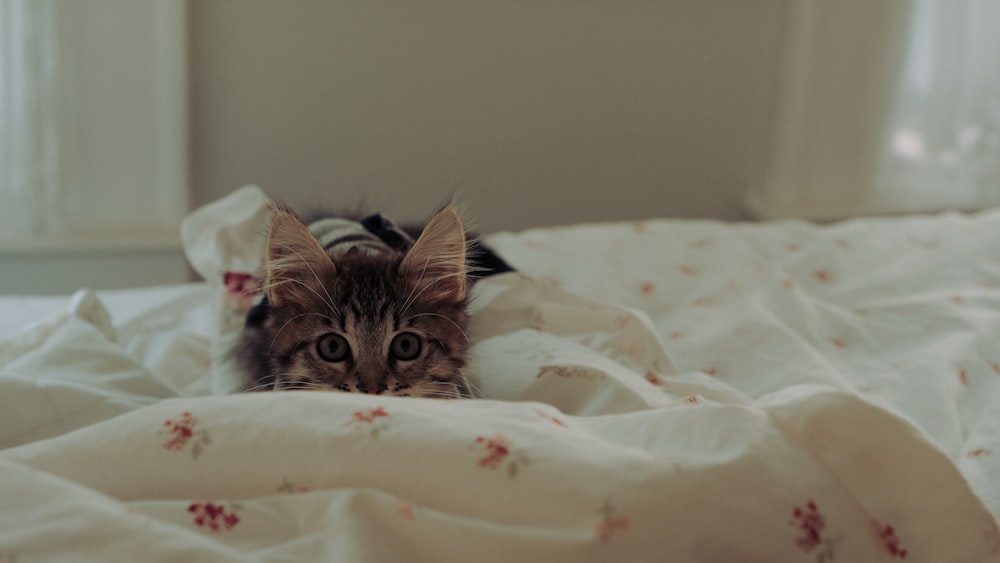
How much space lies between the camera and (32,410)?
1020 mm

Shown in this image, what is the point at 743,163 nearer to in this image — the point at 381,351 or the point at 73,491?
the point at 381,351

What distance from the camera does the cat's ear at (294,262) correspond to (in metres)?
1.14

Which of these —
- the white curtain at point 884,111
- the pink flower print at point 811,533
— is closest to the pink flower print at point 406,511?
the pink flower print at point 811,533

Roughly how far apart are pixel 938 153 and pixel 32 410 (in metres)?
2.87

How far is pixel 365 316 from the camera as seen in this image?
114cm

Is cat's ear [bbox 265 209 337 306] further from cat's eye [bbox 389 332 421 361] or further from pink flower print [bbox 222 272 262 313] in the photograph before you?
pink flower print [bbox 222 272 262 313]

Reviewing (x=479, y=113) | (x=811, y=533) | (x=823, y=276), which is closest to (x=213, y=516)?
(x=811, y=533)

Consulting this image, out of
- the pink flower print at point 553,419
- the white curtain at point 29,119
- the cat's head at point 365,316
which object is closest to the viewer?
the pink flower print at point 553,419

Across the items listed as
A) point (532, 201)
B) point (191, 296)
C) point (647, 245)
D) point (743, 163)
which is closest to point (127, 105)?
point (191, 296)

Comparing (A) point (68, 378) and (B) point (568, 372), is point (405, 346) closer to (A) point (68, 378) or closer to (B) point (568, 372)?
(B) point (568, 372)

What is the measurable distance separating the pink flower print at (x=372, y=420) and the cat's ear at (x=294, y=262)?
0.40 m

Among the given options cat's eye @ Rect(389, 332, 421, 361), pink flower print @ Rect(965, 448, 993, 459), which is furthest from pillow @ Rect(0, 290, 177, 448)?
pink flower print @ Rect(965, 448, 993, 459)

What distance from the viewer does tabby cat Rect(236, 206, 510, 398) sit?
1.13m

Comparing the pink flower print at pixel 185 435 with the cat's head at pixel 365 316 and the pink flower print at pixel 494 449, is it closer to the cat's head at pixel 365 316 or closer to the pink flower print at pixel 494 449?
the pink flower print at pixel 494 449
